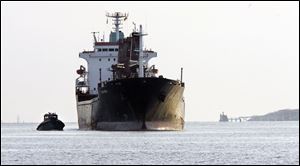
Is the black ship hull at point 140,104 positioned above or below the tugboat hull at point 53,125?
above

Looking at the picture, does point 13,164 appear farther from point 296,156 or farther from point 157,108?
point 157,108

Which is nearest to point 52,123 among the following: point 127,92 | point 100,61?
point 100,61

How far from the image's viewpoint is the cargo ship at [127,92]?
86.1 m

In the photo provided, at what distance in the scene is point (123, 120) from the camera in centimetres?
8769

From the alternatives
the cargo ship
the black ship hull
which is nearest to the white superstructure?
the cargo ship

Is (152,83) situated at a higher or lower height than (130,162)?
higher

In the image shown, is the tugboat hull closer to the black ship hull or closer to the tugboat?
the tugboat

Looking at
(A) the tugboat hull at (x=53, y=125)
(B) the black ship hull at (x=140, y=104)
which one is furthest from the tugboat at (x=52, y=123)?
(B) the black ship hull at (x=140, y=104)

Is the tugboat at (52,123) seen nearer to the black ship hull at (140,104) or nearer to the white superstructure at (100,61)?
the white superstructure at (100,61)

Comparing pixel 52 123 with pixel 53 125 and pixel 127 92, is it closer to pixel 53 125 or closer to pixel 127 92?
pixel 53 125

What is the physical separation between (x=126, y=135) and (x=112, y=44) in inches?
1142

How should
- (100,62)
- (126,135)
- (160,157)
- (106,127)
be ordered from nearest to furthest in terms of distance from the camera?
(160,157) < (126,135) < (106,127) < (100,62)

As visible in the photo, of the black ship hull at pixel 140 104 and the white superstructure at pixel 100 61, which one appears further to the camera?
the white superstructure at pixel 100 61

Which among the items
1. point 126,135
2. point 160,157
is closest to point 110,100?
point 126,135
